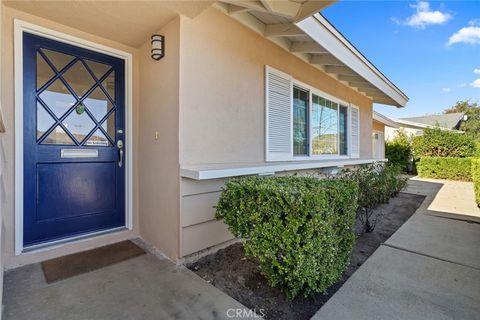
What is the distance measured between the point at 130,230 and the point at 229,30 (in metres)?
3.06

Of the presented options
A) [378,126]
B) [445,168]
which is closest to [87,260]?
[378,126]

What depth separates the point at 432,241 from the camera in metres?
3.37

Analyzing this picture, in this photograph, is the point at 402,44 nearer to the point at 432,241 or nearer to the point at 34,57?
the point at 432,241

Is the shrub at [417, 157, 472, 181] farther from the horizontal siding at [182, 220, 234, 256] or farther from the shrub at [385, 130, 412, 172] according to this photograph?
the horizontal siding at [182, 220, 234, 256]

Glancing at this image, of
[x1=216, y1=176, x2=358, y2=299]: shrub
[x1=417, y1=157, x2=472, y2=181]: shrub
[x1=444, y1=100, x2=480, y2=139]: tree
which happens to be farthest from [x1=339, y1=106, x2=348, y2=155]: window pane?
[x1=444, y1=100, x2=480, y2=139]: tree

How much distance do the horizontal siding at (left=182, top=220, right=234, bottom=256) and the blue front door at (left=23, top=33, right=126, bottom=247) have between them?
1.17 meters

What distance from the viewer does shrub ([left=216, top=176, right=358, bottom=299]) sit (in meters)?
1.85

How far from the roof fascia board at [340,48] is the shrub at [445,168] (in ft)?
25.6

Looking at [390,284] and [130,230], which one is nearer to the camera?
[390,284]

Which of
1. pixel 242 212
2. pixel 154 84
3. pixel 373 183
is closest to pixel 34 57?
pixel 154 84

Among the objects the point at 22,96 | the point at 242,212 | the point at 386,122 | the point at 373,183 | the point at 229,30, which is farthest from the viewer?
the point at 386,122

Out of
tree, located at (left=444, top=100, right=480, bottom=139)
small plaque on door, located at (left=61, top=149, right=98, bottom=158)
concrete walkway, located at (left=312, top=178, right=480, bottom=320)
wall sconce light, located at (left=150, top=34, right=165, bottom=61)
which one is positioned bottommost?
concrete walkway, located at (left=312, top=178, right=480, bottom=320)

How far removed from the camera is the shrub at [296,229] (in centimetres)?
185

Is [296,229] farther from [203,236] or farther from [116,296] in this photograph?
[116,296]
